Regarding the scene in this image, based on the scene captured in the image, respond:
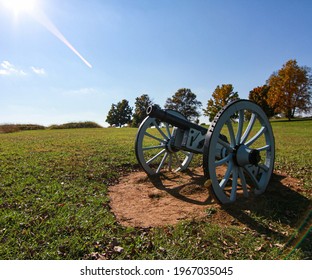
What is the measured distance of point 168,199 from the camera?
4641mm

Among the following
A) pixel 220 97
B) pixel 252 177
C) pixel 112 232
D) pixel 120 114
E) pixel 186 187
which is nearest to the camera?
pixel 112 232

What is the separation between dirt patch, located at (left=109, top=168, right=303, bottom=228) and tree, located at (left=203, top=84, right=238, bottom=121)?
1637 inches

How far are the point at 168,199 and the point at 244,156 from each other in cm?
156

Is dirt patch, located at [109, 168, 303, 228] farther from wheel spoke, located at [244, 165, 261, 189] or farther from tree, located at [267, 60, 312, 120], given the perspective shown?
tree, located at [267, 60, 312, 120]

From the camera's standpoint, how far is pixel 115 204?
4.48 m

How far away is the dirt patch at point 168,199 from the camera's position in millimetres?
3764

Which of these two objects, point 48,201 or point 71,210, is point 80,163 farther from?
point 71,210

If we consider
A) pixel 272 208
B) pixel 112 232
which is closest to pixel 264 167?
pixel 272 208

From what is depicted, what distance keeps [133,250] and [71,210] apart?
5.26 feet

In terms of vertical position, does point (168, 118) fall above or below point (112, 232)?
above

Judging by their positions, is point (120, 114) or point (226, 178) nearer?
point (226, 178)

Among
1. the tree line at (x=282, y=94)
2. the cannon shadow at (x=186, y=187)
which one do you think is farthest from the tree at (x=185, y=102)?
the cannon shadow at (x=186, y=187)

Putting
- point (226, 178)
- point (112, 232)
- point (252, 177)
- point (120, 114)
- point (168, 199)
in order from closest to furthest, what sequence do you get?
point (112, 232) < point (226, 178) < point (252, 177) < point (168, 199) < point (120, 114)

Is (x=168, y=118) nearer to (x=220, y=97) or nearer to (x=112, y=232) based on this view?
(x=112, y=232)
